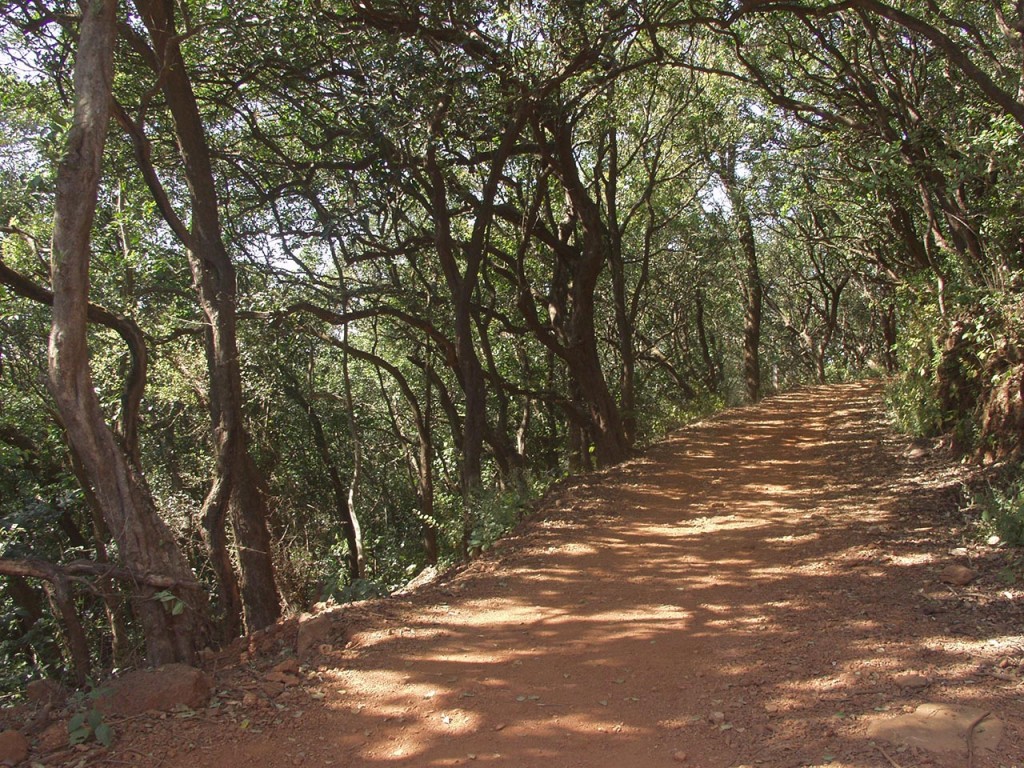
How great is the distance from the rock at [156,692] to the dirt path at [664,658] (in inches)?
5.4

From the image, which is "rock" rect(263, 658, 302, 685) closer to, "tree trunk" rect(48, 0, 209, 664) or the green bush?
"tree trunk" rect(48, 0, 209, 664)

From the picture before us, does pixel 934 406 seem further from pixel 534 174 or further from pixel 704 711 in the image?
pixel 704 711

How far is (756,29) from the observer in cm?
1170

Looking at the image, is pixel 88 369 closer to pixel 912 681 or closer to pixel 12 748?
pixel 12 748

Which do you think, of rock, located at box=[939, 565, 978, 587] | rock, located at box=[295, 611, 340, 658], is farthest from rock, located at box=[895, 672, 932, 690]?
rock, located at box=[295, 611, 340, 658]

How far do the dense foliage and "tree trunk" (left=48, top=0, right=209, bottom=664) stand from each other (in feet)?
0.06

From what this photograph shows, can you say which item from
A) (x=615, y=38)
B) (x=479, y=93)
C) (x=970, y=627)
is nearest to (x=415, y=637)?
(x=970, y=627)

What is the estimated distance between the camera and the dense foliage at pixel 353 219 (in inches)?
271

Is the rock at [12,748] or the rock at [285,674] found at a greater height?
the rock at [12,748]

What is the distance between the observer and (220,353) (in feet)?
25.1

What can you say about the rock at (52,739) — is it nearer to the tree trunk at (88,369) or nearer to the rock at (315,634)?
the tree trunk at (88,369)

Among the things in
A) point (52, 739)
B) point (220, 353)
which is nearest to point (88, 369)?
point (52, 739)

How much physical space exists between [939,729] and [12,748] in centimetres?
447

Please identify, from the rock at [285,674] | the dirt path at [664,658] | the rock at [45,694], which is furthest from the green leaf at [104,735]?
the rock at [285,674]
